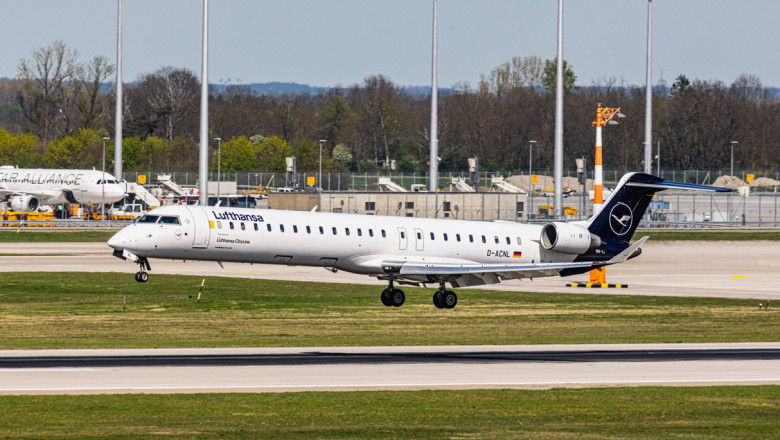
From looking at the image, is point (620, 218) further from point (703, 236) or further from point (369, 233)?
point (703, 236)

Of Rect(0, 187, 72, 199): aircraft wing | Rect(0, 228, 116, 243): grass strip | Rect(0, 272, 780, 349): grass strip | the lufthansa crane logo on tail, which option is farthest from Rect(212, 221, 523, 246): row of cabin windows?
Rect(0, 187, 72, 199): aircraft wing

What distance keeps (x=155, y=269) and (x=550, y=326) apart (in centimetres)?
2776

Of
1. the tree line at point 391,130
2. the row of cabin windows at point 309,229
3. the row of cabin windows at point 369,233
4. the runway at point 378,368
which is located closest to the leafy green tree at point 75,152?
the tree line at point 391,130

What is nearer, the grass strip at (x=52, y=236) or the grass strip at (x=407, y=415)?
the grass strip at (x=407, y=415)

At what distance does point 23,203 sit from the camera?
4060 inches

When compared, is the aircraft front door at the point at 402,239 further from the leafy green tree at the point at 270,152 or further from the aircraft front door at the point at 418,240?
the leafy green tree at the point at 270,152

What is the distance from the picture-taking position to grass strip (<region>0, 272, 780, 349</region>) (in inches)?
1455

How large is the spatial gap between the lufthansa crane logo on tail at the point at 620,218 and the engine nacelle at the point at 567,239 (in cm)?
111

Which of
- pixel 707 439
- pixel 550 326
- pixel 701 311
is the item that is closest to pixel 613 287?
pixel 701 311

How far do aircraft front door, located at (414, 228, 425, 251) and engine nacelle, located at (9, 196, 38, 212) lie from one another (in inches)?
2733

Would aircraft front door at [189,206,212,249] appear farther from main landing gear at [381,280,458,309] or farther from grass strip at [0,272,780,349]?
main landing gear at [381,280,458,309]

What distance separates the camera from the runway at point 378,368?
26172 millimetres

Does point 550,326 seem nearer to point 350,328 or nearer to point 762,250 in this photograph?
point 350,328

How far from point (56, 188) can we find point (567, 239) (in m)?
69.4
